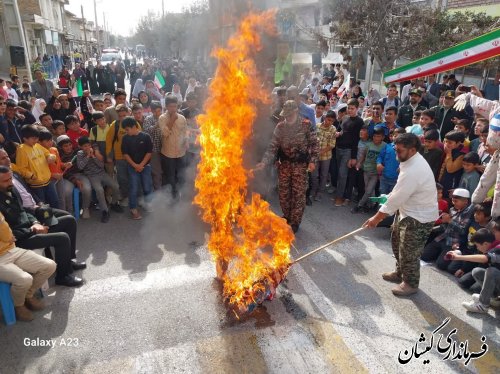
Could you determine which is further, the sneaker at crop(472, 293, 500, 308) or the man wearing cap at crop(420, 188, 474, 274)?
the man wearing cap at crop(420, 188, 474, 274)

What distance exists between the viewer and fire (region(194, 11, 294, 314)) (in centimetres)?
410

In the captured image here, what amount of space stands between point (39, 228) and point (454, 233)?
5410mm

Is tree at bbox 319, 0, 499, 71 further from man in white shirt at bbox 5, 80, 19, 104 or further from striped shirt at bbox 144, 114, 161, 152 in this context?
man in white shirt at bbox 5, 80, 19, 104

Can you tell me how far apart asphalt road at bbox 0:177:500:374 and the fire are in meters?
0.35

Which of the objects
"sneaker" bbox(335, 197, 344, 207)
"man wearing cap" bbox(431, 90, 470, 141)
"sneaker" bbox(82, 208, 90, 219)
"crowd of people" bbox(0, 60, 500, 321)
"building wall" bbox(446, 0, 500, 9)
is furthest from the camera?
"building wall" bbox(446, 0, 500, 9)

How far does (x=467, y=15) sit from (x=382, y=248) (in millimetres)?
10839

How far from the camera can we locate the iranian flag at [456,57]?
664 cm

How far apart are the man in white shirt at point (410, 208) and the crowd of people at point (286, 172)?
0.01 m

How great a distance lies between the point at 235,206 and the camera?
15.9 feet

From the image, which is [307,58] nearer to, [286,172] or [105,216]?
[286,172]

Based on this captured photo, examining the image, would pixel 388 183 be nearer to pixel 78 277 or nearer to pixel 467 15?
pixel 78 277

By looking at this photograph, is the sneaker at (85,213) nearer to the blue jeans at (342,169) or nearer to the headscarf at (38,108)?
the headscarf at (38,108)

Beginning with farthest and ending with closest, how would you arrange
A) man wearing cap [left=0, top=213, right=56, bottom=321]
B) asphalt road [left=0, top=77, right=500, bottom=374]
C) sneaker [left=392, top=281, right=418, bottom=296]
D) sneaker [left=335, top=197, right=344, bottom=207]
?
sneaker [left=335, top=197, right=344, bottom=207] → sneaker [left=392, top=281, right=418, bottom=296] → man wearing cap [left=0, top=213, right=56, bottom=321] → asphalt road [left=0, top=77, right=500, bottom=374]

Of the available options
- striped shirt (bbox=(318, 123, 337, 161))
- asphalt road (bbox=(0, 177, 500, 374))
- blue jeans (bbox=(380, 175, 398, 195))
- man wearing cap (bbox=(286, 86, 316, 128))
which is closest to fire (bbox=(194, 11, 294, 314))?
asphalt road (bbox=(0, 177, 500, 374))
